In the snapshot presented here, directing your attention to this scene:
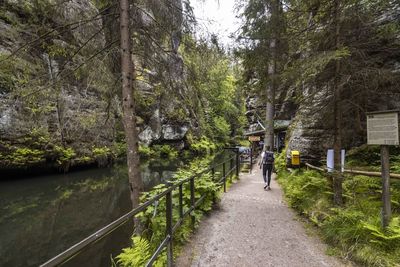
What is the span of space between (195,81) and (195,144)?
22.9 meters

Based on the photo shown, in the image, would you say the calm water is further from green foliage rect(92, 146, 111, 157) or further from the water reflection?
green foliage rect(92, 146, 111, 157)

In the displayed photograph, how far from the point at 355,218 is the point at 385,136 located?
1434 mm

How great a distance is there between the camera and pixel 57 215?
7.99 meters

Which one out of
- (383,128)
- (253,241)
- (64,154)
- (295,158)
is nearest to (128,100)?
(253,241)

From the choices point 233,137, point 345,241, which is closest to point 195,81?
point 345,241

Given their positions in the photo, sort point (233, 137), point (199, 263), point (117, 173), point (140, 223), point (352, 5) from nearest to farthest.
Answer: point (199, 263) < point (140, 223) < point (352, 5) < point (117, 173) < point (233, 137)

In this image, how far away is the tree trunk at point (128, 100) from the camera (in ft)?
14.4

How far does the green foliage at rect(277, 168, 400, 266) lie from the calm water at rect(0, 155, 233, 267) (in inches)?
182

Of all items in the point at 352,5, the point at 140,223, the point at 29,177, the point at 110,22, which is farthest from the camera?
the point at 29,177

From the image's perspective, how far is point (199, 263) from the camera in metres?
3.47

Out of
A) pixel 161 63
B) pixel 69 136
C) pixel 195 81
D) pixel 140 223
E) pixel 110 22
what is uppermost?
pixel 110 22

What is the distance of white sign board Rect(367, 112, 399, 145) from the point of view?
337 cm

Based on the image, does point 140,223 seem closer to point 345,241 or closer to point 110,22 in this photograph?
point 345,241

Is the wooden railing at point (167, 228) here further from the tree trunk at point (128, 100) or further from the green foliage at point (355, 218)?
the green foliage at point (355, 218)
